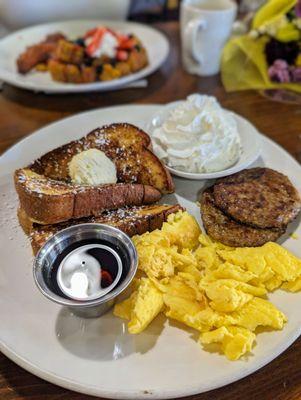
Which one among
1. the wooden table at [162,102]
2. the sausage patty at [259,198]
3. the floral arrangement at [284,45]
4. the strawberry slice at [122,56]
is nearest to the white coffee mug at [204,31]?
the wooden table at [162,102]

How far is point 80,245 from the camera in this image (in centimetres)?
122

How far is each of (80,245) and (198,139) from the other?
2.21ft

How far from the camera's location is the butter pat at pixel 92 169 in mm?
1452

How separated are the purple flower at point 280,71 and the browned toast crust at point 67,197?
1.21 metres

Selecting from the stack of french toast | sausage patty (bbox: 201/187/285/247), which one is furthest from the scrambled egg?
the stack of french toast

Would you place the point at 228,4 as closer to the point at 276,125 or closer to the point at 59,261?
the point at 276,125

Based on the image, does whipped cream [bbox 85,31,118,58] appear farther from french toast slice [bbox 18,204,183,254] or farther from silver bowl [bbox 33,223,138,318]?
silver bowl [bbox 33,223,138,318]

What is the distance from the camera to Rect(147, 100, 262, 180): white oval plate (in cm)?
155

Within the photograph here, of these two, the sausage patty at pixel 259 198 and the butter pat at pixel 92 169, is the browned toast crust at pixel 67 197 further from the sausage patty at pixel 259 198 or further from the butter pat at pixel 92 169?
the sausage patty at pixel 259 198

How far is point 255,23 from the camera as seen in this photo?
237 centimetres

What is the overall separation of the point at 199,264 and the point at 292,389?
40cm

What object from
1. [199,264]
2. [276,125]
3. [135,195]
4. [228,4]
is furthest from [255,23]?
[199,264]

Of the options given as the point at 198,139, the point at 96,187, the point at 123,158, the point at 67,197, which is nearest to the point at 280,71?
the point at 198,139

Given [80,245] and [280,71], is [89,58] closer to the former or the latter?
[280,71]
